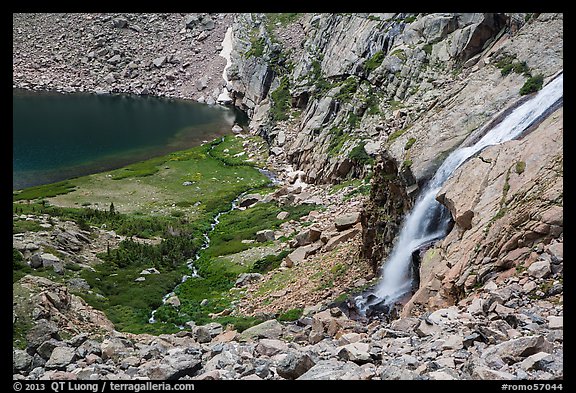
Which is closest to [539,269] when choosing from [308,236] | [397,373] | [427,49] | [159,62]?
[397,373]

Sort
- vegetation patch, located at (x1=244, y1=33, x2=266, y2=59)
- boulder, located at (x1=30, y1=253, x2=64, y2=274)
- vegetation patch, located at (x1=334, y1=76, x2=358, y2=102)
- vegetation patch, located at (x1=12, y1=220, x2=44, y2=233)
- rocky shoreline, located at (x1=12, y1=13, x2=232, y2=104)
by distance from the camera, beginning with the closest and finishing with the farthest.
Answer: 1. boulder, located at (x1=30, y1=253, x2=64, y2=274)
2. vegetation patch, located at (x1=12, y1=220, x2=44, y2=233)
3. vegetation patch, located at (x1=334, y1=76, x2=358, y2=102)
4. vegetation patch, located at (x1=244, y1=33, x2=266, y2=59)
5. rocky shoreline, located at (x1=12, y1=13, x2=232, y2=104)

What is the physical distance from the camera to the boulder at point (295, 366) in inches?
447

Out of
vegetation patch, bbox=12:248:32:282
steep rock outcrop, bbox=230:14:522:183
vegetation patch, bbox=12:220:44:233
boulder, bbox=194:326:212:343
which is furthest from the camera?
steep rock outcrop, bbox=230:14:522:183

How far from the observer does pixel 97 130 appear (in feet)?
314

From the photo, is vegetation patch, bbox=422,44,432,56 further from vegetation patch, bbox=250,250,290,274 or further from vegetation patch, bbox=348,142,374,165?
vegetation patch, bbox=250,250,290,274

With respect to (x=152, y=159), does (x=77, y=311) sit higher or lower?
lower

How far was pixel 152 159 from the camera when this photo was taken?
268ft

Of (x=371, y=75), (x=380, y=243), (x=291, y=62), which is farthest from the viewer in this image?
(x=291, y=62)

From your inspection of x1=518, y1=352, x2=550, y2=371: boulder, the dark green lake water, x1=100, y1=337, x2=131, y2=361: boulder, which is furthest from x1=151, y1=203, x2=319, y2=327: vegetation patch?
the dark green lake water

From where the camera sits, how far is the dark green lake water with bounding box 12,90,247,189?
77.9 m

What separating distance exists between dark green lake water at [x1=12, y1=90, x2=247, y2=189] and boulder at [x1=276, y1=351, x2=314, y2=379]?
66920mm

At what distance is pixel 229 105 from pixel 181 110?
1098cm

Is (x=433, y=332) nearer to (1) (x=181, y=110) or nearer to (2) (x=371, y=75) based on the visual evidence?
(2) (x=371, y=75)
